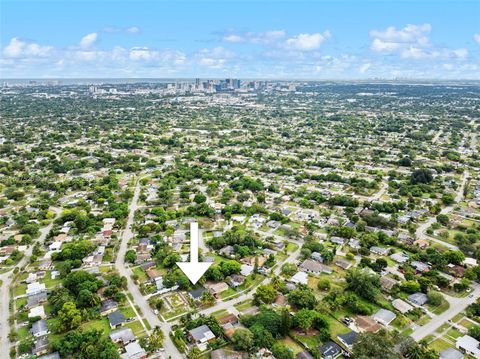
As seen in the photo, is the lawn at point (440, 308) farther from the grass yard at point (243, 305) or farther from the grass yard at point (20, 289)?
the grass yard at point (20, 289)

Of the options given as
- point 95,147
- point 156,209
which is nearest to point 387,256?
point 156,209

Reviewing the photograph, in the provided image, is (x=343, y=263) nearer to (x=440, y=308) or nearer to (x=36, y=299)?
(x=440, y=308)

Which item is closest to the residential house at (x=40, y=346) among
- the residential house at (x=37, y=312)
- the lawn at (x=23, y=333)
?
the lawn at (x=23, y=333)

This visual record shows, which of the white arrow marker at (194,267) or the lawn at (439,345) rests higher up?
the white arrow marker at (194,267)

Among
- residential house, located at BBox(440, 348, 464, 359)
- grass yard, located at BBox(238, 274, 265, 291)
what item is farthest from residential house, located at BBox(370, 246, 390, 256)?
residential house, located at BBox(440, 348, 464, 359)

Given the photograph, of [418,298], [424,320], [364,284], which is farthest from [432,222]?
[364,284]

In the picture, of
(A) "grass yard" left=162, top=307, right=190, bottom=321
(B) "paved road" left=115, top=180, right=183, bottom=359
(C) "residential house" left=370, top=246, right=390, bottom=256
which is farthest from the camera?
(C) "residential house" left=370, top=246, right=390, bottom=256

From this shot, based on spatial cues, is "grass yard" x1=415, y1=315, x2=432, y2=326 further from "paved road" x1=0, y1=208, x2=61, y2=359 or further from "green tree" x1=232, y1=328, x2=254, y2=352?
"paved road" x1=0, y1=208, x2=61, y2=359

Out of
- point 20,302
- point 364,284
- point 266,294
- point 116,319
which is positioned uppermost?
point 364,284
